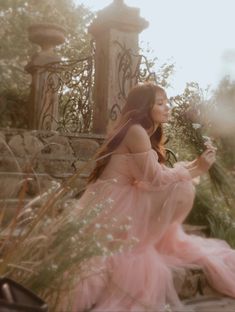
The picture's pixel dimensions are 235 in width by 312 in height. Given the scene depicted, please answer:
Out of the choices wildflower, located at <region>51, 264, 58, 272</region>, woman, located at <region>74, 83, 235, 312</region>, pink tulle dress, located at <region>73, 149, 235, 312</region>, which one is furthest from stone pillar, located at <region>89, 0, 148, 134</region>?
wildflower, located at <region>51, 264, 58, 272</region>

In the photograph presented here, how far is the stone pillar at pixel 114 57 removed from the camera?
644 centimetres

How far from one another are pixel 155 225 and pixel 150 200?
183 mm

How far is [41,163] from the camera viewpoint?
585cm

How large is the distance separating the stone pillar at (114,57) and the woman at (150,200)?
2.40 metres

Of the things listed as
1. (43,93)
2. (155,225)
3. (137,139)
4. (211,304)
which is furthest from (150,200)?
(43,93)

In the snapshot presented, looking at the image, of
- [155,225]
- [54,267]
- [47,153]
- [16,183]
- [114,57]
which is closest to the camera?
[54,267]

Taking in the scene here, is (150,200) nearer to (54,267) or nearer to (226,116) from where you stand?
(54,267)

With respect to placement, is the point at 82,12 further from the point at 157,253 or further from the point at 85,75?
the point at 157,253

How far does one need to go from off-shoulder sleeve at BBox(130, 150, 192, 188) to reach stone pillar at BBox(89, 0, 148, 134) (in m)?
2.73

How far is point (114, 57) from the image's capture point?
6488 millimetres

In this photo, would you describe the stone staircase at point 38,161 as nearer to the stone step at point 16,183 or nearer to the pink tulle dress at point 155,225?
the stone step at point 16,183

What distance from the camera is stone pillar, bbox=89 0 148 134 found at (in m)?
6.44

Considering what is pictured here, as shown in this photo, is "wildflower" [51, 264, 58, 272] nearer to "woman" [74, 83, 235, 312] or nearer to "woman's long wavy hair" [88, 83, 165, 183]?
"woman" [74, 83, 235, 312]

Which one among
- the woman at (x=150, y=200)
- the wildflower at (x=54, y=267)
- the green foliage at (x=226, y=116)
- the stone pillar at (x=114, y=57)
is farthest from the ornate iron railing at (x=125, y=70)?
the wildflower at (x=54, y=267)
